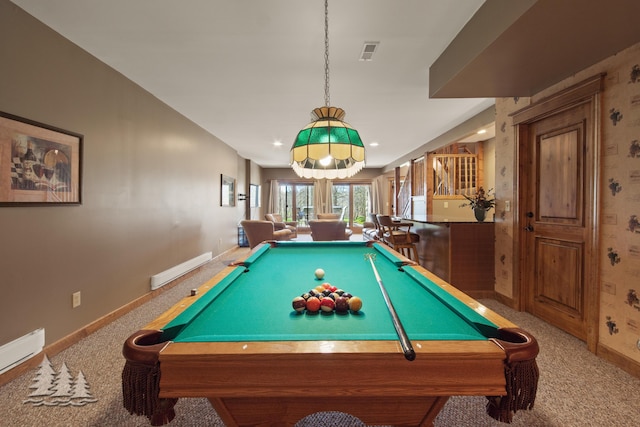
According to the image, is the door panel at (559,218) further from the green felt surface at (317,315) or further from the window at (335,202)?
the window at (335,202)

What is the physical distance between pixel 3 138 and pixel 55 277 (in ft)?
3.42

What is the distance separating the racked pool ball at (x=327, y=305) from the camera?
1213mm

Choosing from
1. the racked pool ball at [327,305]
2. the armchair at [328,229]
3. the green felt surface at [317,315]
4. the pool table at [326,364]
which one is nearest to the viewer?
the pool table at [326,364]

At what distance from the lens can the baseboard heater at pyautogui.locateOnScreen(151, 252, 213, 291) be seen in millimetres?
3594

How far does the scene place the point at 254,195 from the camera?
9.02 m

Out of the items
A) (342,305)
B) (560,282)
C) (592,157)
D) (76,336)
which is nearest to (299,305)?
(342,305)

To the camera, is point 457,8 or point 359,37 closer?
point 457,8

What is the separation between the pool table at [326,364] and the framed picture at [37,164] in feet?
5.70

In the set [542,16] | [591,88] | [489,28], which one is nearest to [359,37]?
[489,28]

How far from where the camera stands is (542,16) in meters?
1.67

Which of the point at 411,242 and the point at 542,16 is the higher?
the point at 542,16

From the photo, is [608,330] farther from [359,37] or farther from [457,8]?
[359,37]

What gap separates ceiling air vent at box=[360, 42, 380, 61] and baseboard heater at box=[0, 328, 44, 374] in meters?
3.30

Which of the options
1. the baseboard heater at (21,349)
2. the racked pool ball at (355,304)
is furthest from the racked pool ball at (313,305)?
the baseboard heater at (21,349)
